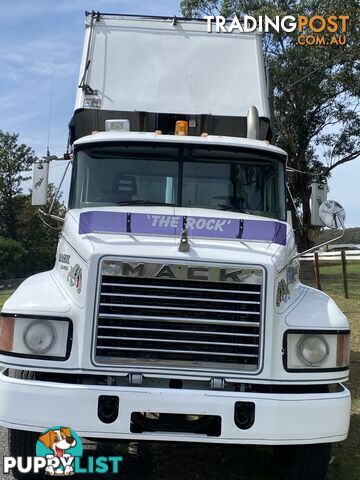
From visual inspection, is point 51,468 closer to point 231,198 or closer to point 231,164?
point 231,198

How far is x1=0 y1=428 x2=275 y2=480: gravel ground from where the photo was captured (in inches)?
185

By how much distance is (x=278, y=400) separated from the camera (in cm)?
385

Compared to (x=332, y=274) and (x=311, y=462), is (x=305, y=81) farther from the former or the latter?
(x=311, y=462)

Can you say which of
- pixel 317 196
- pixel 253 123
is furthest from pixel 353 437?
pixel 253 123

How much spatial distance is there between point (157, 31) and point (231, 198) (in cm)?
327

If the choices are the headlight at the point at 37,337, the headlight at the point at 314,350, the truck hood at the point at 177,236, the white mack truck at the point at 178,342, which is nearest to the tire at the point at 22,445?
the white mack truck at the point at 178,342

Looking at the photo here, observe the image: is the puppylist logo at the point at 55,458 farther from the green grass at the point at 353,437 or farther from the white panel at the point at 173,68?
the white panel at the point at 173,68

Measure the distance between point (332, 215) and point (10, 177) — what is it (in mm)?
57533

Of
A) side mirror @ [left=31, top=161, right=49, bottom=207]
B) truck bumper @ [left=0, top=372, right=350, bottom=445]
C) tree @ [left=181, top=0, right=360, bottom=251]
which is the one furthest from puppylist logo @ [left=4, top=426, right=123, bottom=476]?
tree @ [left=181, top=0, right=360, bottom=251]

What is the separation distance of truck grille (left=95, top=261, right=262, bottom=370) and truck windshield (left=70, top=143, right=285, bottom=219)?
1.33 meters

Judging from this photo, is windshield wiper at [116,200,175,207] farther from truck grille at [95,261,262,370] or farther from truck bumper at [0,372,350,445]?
truck bumper at [0,372,350,445]

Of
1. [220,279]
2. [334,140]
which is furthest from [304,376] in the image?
[334,140]

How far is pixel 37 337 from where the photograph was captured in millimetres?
4000

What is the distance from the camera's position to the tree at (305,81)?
20484 millimetres
